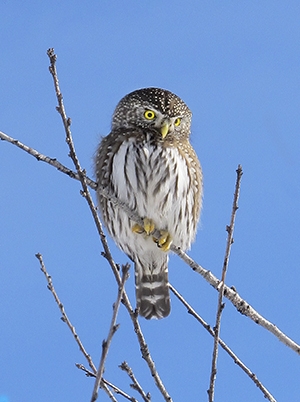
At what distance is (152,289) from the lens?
19.3 ft

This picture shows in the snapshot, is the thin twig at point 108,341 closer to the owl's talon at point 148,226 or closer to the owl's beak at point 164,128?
the owl's talon at point 148,226

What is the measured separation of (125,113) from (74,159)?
2.03m

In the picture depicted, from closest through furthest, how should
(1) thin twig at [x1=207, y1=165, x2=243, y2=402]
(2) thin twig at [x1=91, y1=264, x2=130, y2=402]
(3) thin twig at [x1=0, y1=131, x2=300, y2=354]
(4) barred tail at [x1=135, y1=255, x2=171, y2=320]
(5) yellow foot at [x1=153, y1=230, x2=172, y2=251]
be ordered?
(2) thin twig at [x1=91, y1=264, x2=130, y2=402] < (1) thin twig at [x1=207, y1=165, x2=243, y2=402] < (3) thin twig at [x1=0, y1=131, x2=300, y2=354] < (5) yellow foot at [x1=153, y1=230, x2=172, y2=251] < (4) barred tail at [x1=135, y1=255, x2=171, y2=320]

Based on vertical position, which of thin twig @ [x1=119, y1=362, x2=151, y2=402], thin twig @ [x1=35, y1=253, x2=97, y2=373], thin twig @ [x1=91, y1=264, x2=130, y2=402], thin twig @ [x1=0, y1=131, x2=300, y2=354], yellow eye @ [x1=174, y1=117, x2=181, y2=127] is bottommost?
thin twig @ [x1=91, y1=264, x2=130, y2=402]

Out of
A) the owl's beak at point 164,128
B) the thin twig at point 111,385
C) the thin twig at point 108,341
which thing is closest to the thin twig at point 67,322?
the thin twig at point 111,385

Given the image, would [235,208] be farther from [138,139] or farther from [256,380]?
[138,139]

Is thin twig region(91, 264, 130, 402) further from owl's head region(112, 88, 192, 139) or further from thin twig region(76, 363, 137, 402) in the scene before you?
owl's head region(112, 88, 192, 139)

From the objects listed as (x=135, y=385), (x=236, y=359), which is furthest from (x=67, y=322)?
(x=236, y=359)

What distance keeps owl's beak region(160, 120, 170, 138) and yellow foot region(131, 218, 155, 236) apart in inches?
27.6

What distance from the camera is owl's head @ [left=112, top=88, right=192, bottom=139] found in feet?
17.7

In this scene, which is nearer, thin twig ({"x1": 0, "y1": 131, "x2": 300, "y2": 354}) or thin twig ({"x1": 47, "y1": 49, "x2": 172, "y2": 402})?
thin twig ({"x1": 47, "y1": 49, "x2": 172, "y2": 402})

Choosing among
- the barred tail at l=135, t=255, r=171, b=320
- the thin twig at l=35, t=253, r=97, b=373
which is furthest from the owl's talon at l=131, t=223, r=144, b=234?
the thin twig at l=35, t=253, r=97, b=373

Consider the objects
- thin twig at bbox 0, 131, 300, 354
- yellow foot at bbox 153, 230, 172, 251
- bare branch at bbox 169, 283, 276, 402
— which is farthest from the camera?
yellow foot at bbox 153, 230, 172, 251

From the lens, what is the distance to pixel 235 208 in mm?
3648
